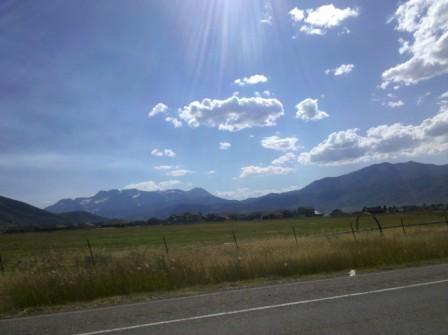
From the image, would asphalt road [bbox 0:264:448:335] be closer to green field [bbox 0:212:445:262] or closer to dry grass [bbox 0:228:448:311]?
dry grass [bbox 0:228:448:311]

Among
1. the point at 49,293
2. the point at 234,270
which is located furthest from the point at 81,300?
the point at 234,270

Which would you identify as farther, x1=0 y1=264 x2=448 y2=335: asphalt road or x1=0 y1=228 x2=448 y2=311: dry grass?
x1=0 y1=228 x2=448 y2=311: dry grass

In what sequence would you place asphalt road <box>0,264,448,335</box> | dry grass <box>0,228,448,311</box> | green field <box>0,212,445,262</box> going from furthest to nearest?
green field <box>0,212,445,262</box>, dry grass <box>0,228,448,311</box>, asphalt road <box>0,264,448,335</box>

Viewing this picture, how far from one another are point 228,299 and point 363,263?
6.82m

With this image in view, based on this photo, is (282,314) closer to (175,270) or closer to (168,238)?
(175,270)

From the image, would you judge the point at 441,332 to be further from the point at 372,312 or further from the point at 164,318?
the point at 164,318

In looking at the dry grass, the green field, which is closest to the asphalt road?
the dry grass

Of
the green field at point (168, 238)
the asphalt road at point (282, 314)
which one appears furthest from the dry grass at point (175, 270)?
the green field at point (168, 238)

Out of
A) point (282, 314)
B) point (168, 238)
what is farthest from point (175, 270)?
point (168, 238)

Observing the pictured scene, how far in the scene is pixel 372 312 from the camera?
717 cm

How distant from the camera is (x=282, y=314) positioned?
24.1ft

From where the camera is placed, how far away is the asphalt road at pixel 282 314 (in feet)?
21.3

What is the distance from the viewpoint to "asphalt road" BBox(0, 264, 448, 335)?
6.48m

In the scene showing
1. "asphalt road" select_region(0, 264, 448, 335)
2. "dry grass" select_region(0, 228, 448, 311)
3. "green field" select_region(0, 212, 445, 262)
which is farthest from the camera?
"green field" select_region(0, 212, 445, 262)
